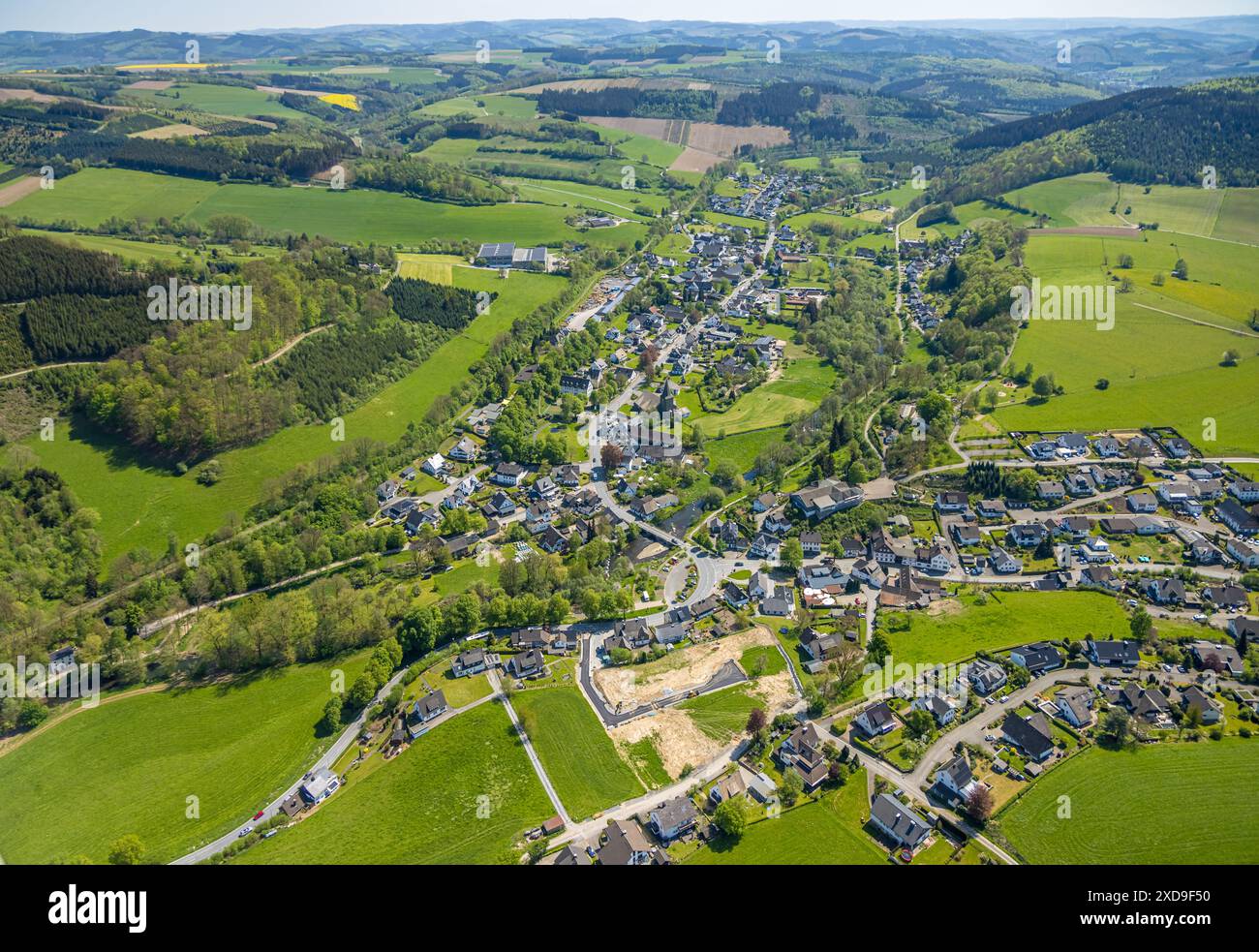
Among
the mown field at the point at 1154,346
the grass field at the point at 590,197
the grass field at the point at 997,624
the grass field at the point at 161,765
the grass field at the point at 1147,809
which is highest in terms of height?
the grass field at the point at 590,197

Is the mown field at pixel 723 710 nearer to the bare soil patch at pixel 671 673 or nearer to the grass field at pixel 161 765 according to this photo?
the bare soil patch at pixel 671 673

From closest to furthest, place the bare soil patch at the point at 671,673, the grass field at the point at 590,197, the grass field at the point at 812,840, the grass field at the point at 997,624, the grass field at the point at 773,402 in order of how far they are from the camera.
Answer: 1. the grass field at the point at 812,840
2. the bare soil patch at the point at 671,673
3. the grass field at the point at 997,624
4. the grass field at the point at 773,402
5. the grass field at the point at 590,197

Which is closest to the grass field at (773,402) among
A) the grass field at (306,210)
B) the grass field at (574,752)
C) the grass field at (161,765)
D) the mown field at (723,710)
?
the mown field at (723,710)

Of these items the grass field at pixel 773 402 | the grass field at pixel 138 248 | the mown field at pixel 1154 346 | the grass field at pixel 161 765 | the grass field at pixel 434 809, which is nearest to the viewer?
the grass field at pixel 434 809

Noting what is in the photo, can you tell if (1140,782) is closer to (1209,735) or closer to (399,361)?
(1209,735)

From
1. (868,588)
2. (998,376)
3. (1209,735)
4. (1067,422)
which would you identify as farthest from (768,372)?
(1209,735)

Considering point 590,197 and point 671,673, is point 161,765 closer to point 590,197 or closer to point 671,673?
point 671,673

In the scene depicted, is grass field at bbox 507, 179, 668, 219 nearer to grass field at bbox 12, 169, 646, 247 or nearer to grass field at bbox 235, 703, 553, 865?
grass field at bbox 12, 169, 646, 247
